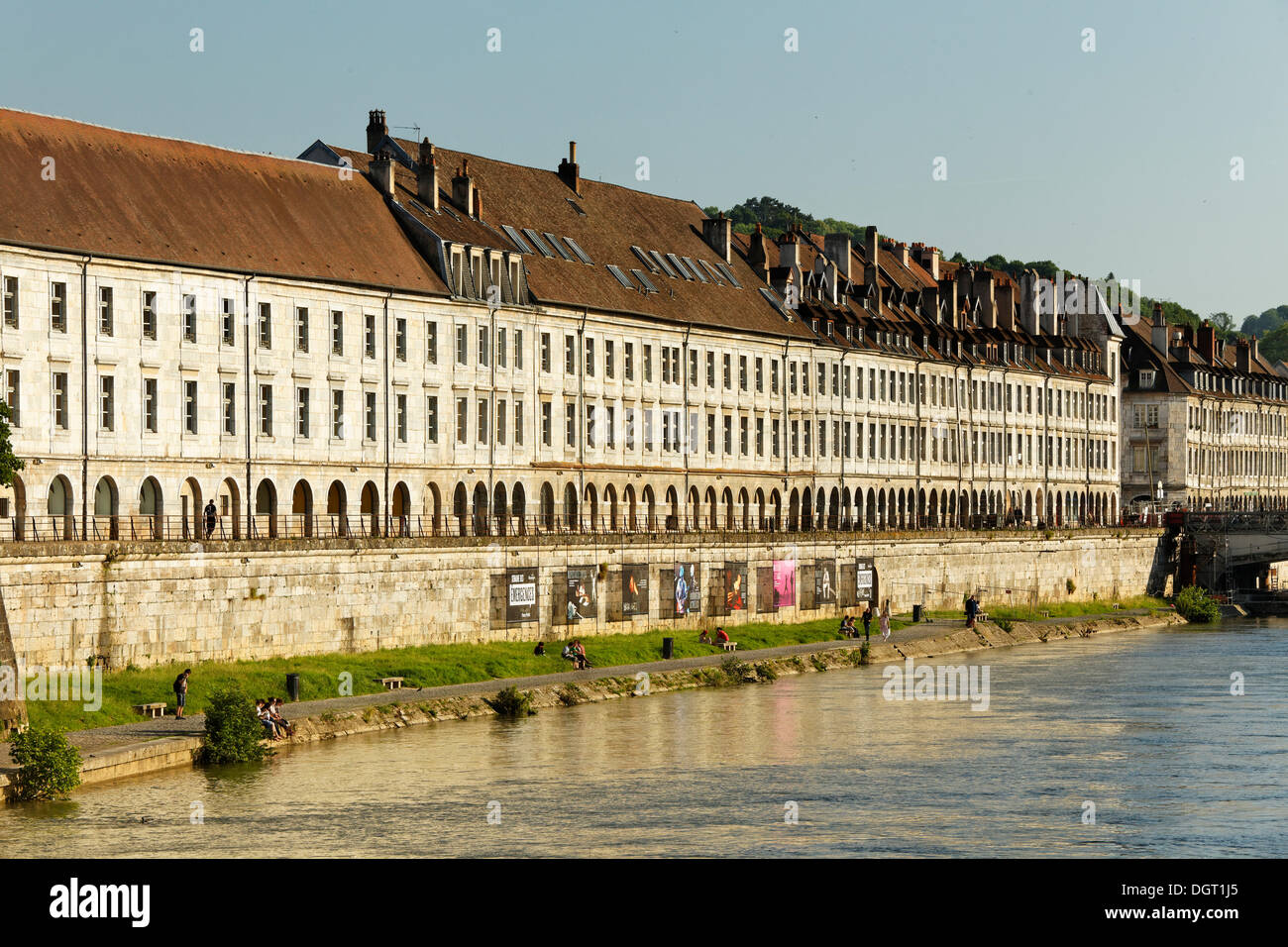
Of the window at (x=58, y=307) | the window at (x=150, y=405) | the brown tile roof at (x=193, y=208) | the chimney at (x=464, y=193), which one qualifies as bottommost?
the window at (x=150, y=405)

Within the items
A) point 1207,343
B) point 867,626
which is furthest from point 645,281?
point 1207,343

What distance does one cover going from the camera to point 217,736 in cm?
4644

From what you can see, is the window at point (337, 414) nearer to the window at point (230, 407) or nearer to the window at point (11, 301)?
the window at point (230, 407)

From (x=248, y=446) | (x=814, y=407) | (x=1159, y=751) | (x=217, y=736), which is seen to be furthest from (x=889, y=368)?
(x=217, y=736)

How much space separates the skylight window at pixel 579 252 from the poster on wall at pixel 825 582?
627 inches

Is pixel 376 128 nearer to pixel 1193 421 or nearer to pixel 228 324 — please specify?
pixel 228 324

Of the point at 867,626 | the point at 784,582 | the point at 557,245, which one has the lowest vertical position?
the point at 867,626

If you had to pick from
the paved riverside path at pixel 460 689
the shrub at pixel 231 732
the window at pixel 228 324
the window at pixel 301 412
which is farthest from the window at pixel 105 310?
the shrub at pixel 231 732

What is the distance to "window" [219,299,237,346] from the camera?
6619 cm

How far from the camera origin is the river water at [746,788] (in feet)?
124

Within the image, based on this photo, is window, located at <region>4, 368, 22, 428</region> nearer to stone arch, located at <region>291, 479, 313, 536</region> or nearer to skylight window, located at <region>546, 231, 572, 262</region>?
stone arch, located at <region>291, 479, 313, 536</region>

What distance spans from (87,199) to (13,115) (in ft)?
11.3

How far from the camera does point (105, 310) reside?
61.9 metres

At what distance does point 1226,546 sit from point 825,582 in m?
44.3
